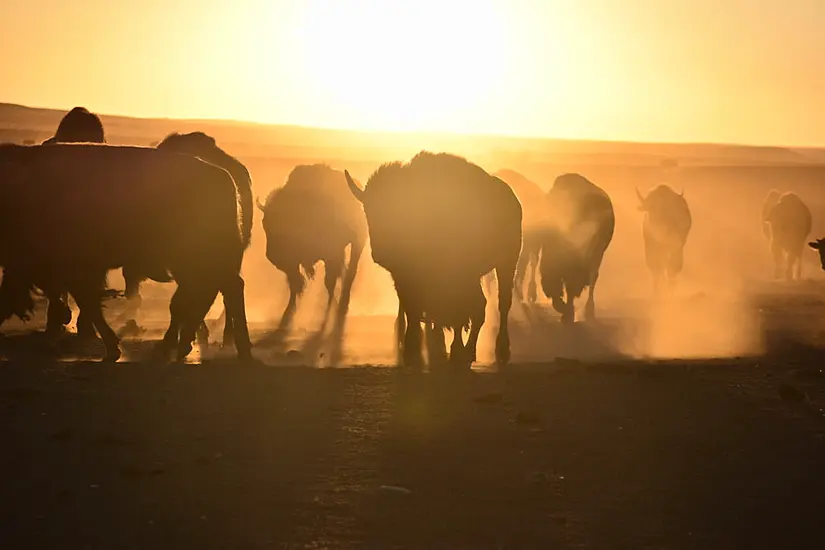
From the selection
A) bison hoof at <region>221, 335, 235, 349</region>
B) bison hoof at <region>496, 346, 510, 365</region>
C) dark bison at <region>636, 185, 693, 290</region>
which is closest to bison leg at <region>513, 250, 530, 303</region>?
Result: dark bison at <region>636, 185, 693, 290</region>

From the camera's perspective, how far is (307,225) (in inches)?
627

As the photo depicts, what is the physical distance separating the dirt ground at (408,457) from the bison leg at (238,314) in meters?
0.96

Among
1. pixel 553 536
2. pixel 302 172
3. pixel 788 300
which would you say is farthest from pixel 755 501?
pixel 788 300

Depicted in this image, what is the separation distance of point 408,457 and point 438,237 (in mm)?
Answer: 4255

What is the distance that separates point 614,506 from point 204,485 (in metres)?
2.09

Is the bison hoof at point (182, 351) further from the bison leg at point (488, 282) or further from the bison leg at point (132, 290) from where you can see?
the bison leg at point (488, 282)

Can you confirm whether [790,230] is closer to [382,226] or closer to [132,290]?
[382,226]

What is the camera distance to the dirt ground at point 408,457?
16.0ft

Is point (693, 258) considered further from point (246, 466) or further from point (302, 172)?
point (246, 466)

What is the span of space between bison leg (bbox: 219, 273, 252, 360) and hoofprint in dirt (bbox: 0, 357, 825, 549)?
1.43 m

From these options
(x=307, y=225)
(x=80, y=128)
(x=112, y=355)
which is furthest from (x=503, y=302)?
(x=80, y=128)

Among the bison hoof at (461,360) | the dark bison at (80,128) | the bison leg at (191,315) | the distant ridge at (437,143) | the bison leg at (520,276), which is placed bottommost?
the distant ridge at (437,143)

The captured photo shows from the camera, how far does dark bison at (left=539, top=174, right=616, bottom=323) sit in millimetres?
16625

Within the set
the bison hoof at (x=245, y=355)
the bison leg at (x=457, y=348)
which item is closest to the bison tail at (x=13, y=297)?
the bison hoof at (x=245, y=355)
